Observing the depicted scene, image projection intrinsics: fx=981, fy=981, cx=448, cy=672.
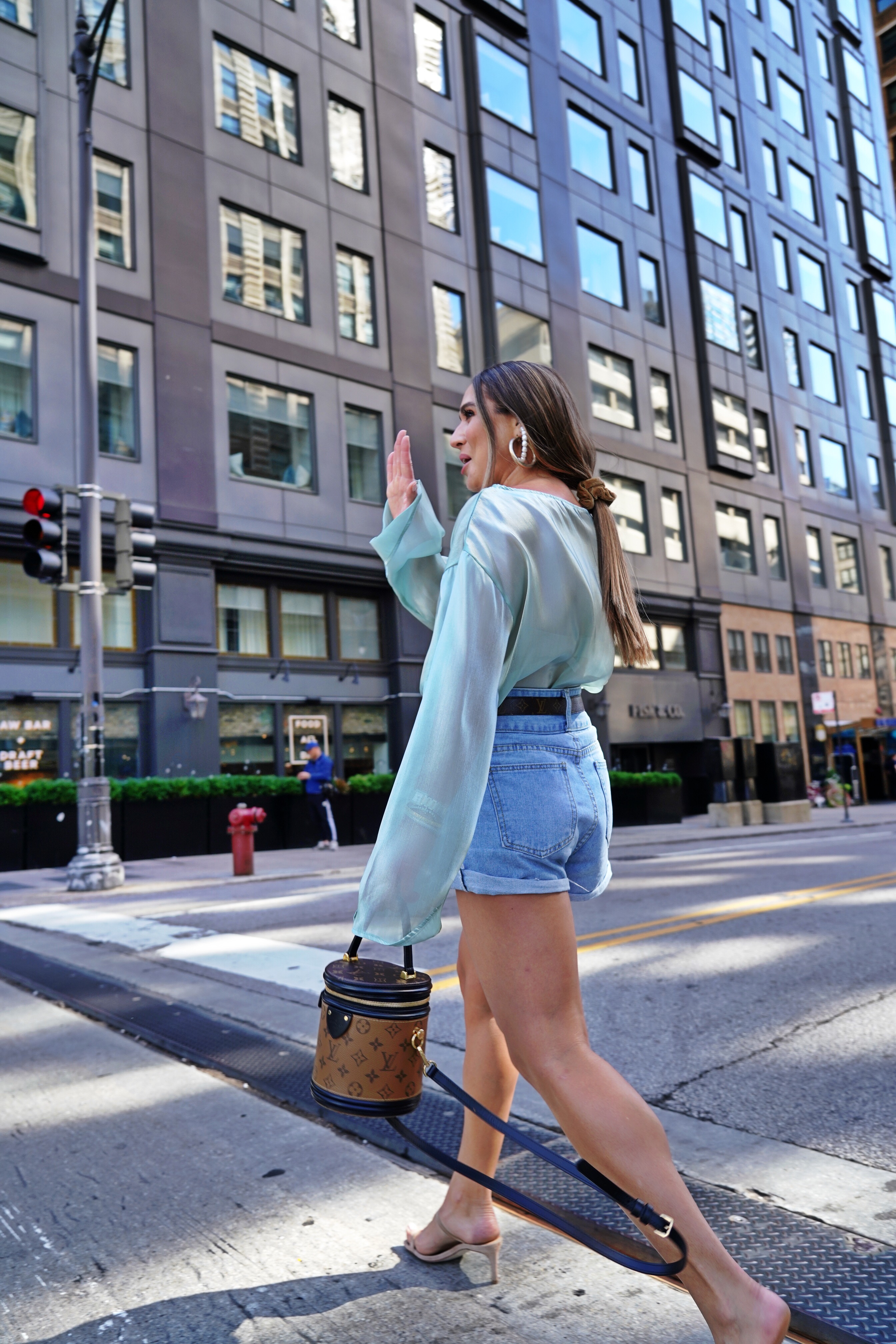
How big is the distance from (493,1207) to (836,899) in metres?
6.00

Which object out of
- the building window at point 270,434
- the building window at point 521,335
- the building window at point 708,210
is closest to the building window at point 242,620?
the building window at point 270,434

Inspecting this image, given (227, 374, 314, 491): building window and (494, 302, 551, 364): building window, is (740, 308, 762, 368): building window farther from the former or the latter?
(227, 374, 314, 491): building window

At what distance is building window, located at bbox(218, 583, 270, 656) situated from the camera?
64.9 feet

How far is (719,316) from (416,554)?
35.3m

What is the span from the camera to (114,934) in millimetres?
7328

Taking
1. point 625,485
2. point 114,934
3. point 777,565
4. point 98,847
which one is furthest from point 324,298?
point 777,565

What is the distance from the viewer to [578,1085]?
1723 millimetres

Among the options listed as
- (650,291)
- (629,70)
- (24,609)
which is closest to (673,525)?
(650,291)

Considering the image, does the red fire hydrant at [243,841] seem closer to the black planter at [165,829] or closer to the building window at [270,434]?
the black planter at [165,829]

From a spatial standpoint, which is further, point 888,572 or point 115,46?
point 888,572

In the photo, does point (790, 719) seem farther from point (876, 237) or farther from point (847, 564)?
point (876, 237)

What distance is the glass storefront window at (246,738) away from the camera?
19250mm

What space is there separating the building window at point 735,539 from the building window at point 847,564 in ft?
20.1

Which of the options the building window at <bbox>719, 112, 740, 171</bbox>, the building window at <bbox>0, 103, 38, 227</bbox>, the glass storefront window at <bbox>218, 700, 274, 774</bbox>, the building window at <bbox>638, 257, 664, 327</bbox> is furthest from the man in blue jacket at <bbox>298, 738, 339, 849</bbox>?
the building window at <bbox>719, 112, 740, 171</bbox>
